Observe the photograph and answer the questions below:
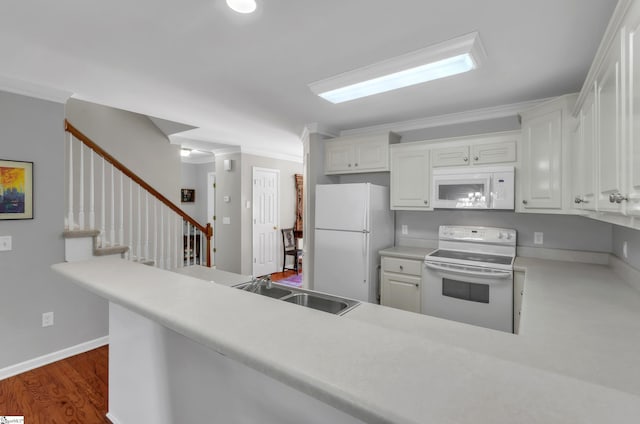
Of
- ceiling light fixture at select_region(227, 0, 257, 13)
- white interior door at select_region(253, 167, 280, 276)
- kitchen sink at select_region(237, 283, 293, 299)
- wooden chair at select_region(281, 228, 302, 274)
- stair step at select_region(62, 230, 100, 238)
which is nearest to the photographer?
ceiling light fixture at select_region(227, 0, 257, 13)

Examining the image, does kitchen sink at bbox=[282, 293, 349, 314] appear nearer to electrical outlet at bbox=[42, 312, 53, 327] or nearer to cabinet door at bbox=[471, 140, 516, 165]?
cabinet door at bbox=[471, 140, 516, 165]

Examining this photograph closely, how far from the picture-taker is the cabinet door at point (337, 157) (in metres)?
3.82

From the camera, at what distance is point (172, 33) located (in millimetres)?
1826

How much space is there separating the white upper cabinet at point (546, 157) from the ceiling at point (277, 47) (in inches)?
9.8

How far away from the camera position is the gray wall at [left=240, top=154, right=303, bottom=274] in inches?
216

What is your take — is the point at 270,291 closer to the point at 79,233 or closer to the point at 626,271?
the point at 79,233

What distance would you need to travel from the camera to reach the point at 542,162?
2.60m

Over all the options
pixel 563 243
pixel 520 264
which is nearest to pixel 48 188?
pixel 520 264

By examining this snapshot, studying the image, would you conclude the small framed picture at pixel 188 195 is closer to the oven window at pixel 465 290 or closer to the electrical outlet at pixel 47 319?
the electrical outlet at pixel 47 319

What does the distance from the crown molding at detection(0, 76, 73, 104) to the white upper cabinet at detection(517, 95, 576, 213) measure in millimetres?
4096

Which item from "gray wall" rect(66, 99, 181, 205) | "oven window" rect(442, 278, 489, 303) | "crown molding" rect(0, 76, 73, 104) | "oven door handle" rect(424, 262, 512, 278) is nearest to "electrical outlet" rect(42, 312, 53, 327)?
"crown molding" rect(0, 76, 73, 104)

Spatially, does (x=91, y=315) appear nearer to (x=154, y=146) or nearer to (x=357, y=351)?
(x=154, y=146)

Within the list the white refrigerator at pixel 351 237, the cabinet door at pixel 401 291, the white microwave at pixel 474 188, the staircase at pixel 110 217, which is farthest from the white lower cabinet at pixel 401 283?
the staircase at pixel 110 217

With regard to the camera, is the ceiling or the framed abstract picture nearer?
the ceiling
